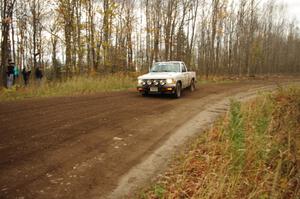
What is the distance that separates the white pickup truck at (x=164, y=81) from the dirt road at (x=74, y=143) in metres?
2.08

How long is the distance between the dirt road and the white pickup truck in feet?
6.83

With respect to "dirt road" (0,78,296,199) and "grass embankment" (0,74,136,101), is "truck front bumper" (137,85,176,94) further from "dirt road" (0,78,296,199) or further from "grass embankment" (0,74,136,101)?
"grass embankment" (0,74,136,101)

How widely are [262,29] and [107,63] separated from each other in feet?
130

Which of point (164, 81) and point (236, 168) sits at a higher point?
point (164, 81)

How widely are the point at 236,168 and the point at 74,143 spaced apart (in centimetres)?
323

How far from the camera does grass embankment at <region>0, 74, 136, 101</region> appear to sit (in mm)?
10258

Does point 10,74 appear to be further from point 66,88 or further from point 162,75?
point 162,75

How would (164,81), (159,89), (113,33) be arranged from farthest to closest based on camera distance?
(113,33), (159,89), (164,81)

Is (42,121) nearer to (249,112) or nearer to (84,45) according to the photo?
(249,112)

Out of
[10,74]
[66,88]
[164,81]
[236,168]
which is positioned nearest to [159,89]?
[164,81]

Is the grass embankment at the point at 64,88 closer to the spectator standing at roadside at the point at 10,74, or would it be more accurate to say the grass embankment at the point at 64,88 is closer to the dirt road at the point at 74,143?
the spectator standing at roadside at the point at 10,74

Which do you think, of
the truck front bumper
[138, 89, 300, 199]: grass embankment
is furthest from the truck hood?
[138, 89, 300, 199]: grass embankment

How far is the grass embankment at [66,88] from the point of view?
10.3m

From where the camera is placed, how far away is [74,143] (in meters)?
4.66
